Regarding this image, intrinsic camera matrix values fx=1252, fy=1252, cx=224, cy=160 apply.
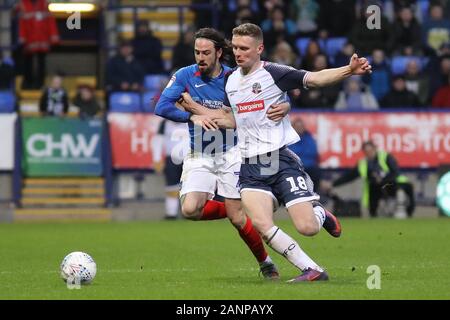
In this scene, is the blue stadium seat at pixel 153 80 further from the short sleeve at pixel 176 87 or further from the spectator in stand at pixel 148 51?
the short sleeve at pixel 176 87

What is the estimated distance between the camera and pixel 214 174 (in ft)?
38.9

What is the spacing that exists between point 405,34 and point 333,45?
55.7 inches

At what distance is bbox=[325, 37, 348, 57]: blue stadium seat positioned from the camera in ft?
80.3

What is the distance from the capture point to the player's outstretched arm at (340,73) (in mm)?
9852

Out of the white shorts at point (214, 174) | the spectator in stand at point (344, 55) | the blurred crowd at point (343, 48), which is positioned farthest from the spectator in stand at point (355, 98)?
the white shorts at point (214, 174)

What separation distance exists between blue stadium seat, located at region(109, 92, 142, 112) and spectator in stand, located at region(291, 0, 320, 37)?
4.26 metres

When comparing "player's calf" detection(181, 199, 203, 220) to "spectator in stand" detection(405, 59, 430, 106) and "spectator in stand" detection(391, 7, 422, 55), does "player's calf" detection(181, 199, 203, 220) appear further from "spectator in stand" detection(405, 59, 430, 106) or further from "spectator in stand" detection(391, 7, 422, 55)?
"spectator in stand" detection(391, 7, 422, 55)

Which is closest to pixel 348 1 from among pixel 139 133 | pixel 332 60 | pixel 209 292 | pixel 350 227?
pixel 332 60

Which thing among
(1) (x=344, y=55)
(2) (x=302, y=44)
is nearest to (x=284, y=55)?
(1) (x=344, y=55)

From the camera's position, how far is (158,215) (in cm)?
2234

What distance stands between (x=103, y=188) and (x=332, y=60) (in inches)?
208

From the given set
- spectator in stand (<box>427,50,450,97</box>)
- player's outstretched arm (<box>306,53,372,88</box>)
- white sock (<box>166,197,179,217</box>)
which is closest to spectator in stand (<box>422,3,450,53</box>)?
spectator in stand (<box>427,50,450,97</box>)

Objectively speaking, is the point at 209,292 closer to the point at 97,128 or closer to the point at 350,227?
the point at 350,227

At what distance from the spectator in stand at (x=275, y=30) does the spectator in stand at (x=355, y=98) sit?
153 centimetres
